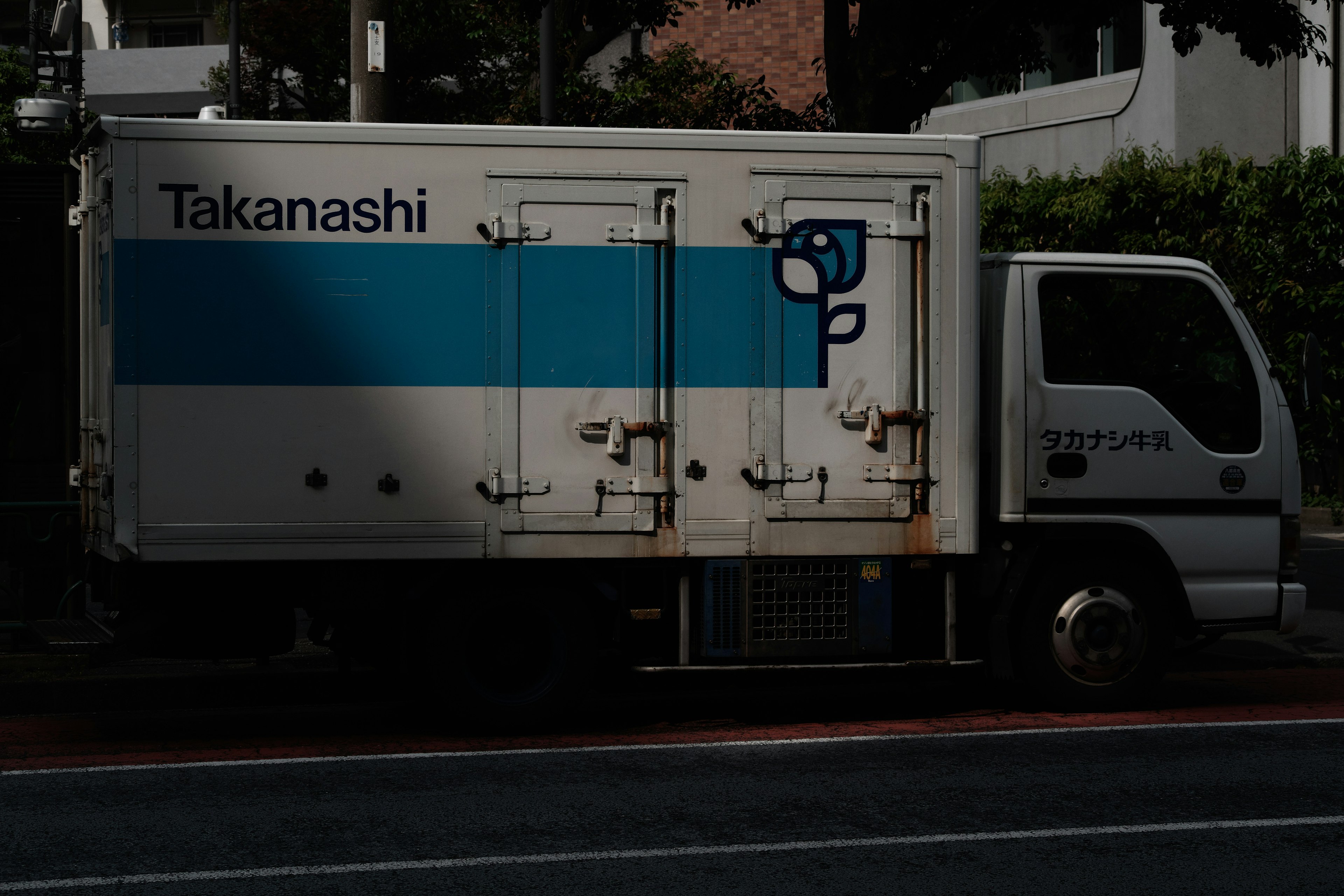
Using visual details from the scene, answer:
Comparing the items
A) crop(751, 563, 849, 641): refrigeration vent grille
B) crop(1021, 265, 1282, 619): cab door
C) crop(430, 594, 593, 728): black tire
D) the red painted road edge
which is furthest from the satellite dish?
crop(1021, 265, 1282, 619): cab door

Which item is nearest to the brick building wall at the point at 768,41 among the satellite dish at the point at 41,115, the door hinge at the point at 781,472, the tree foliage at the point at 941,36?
the satellite dish at the point at 41,115

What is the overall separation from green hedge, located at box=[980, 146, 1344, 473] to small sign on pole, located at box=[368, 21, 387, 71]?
933cm

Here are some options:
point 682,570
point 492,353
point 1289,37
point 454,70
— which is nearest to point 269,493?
point 492,353

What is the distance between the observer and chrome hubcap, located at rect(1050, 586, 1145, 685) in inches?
309

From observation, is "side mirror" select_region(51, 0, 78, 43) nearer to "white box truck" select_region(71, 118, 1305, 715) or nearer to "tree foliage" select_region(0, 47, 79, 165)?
"tree foliage" select_region(0, 47, 79, 165)

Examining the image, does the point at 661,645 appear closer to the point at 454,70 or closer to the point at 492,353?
the point at 492,353

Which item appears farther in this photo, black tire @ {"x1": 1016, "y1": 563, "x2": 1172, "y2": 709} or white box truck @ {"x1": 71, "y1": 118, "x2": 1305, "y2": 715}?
black tire @ {"x1": 1016, "y1": 563, "x2": 1172, "y2": 709}

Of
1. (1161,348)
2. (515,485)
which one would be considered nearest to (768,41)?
(1161,348)

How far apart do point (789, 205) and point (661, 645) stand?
7.54 ft

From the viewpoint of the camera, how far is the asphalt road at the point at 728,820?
5.12m

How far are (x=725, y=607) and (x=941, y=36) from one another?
5862 millimetres

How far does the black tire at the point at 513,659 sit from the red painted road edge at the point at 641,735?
0.17 metres

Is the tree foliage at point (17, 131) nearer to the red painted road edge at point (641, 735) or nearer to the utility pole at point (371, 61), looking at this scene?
the utility pole at point (371, 61)

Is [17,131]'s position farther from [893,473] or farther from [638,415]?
[893,473]
